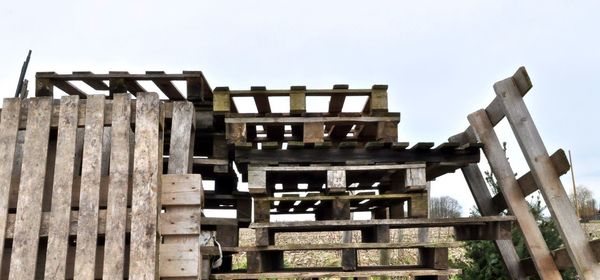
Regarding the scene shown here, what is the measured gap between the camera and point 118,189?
4418 millimetres

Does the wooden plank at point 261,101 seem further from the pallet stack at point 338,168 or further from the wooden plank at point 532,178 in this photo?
the wooden plank at point 532,178

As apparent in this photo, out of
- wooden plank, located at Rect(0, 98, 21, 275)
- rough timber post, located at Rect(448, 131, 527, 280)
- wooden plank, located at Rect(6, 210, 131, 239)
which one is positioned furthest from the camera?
rough timber post, located at Rect(448, 131, 527, 280)

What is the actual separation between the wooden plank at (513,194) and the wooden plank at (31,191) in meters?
4.25

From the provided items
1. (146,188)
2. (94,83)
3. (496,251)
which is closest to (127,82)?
(94,83)

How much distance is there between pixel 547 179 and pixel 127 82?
14.3ft

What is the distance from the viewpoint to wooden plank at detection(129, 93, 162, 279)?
4234 millimetres

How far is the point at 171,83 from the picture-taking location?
18.1ft

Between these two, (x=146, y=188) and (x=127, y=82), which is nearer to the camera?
(x=146, y=188)

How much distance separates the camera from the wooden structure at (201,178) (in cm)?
436

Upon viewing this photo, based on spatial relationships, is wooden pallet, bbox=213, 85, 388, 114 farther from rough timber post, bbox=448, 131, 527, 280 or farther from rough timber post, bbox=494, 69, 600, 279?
rough timber post, bbox=448, 131, 527, 280

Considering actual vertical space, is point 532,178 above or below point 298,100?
below

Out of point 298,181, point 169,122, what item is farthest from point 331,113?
point 169,122

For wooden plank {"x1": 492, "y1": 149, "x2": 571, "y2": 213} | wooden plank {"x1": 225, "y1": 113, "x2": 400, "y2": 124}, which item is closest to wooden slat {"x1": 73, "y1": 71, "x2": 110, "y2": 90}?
wooden plank {"x1": 225, "y1": 113, "x2": 400, "y2": 124}

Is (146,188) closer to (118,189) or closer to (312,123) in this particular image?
(118,189)
